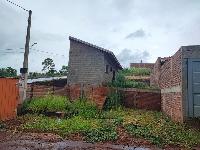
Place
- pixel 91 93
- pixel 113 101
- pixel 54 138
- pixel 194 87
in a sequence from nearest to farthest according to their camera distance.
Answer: pixel 54 138 → pixel 194 87 → pixel 91 93 → pixel 113 101

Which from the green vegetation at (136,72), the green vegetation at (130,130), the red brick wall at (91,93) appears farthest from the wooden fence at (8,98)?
the green vegetation at (136,72)

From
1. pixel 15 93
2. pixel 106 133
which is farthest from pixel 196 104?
pixel 15 93

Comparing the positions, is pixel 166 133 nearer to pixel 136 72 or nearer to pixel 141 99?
pixel 141 99

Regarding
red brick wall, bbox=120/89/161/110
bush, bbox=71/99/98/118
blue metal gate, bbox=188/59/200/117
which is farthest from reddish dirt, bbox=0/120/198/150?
red brick wall, bbox=120/89/161/110

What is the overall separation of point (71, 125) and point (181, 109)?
4483 millimetres

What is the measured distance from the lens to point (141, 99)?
21.0 m

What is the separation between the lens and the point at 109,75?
27.6m

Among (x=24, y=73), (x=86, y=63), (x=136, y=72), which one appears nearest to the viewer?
(x=24, y=73)

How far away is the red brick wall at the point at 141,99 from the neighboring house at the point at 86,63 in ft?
12.8

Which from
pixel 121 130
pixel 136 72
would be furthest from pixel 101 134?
pixel 136 72

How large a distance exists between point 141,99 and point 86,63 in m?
6.29

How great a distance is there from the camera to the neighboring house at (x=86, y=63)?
2453cm

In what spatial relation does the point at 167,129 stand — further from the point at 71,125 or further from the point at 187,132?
the point at 71,125

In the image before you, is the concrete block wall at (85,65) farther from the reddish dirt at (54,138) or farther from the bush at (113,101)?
the reddish dirt at (54,138)
